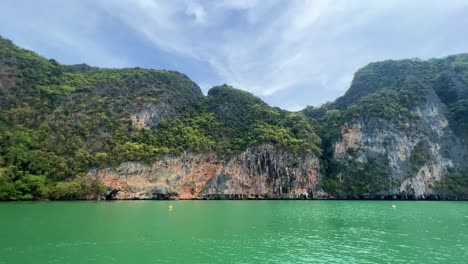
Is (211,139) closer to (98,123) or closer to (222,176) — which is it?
(222,176)

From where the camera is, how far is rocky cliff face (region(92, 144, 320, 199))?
3209 inches

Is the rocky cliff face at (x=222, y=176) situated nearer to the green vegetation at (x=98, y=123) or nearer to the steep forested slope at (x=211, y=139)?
the steep forested slope at (x=211, y=139)

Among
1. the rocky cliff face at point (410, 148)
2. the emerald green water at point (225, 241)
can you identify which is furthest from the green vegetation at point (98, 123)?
the emerald green water at point (225, 241)

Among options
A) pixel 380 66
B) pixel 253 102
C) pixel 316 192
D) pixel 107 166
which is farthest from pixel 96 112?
pixel 380 66

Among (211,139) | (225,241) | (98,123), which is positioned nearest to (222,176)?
(211,139)

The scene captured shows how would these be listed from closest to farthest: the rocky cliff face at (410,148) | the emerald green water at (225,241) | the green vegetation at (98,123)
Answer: the emerald green water at (225,241)
the green vegetation at (98,123)
the rocky cliff face at (410,148)

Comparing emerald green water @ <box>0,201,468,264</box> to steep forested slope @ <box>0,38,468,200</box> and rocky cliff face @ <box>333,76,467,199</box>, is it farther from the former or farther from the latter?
rocky cliff face @ <box>333,76,467,199</box>

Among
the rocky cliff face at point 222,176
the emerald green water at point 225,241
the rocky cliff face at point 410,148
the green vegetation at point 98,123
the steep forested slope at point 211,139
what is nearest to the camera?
the emerald green water at point 225,241

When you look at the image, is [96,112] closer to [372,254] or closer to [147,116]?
[147,116]

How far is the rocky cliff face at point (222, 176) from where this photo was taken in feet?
267

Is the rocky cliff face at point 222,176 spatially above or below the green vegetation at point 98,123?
below

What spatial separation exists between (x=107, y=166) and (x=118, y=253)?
6320 centimetres

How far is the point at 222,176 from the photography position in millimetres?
89688

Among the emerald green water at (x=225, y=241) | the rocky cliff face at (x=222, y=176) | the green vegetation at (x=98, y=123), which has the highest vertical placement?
the green vegetation at (x=98, y=123)
